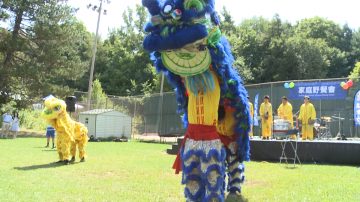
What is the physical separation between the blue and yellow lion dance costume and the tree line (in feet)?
39.5

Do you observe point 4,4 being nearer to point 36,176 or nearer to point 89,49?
point 36,176

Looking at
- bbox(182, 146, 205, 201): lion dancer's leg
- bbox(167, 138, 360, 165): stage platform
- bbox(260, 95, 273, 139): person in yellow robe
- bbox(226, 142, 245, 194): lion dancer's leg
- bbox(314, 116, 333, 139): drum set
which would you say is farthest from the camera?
bbox(314, 116, 333, 139): drum set

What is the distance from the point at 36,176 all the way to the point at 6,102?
19.4 meters

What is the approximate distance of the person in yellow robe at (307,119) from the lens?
50.1 ft

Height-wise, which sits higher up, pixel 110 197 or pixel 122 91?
pixel 122 91

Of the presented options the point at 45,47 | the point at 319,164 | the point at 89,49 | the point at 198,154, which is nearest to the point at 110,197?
the point at 198,154

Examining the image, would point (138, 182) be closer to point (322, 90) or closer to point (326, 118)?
point (326, 118)

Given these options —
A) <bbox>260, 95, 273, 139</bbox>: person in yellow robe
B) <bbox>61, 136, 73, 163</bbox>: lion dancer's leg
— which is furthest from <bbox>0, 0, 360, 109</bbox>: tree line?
<bbox>61, 136, 73, 163</bbox>: lion dancer's leg

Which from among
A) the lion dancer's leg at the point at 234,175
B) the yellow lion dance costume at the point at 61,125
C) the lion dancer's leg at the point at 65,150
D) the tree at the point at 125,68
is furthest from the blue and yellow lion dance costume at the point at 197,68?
the tree at the point at 125,68

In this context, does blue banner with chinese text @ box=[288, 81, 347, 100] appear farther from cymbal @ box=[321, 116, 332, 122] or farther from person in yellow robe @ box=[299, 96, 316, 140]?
person in yellow robe @ box=[299, 96, 316, 140]

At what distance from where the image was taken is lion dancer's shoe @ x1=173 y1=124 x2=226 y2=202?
5004 millimetres

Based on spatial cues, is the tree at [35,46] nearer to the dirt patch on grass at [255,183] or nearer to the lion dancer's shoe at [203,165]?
the dirt patch on grass at [255,183]

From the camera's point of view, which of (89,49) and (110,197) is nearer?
(110,197)

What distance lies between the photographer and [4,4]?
2569 cm
